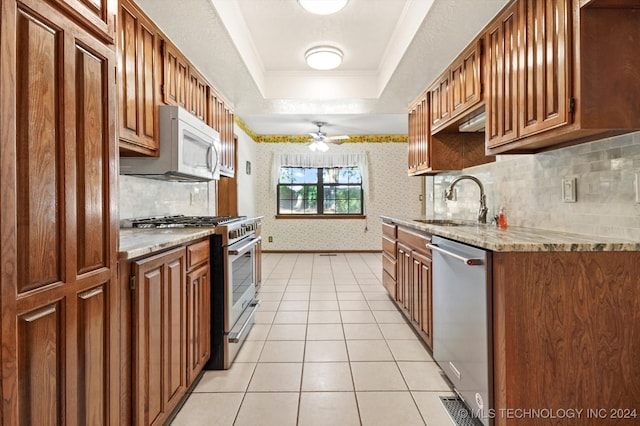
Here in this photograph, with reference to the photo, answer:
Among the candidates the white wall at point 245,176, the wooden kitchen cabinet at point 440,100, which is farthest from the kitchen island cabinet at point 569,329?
the white wall at point 245,176

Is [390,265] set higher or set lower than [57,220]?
lower

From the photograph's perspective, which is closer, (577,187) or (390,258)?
(577,187)

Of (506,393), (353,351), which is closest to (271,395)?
(353,351)

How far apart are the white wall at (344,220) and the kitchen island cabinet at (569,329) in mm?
5780

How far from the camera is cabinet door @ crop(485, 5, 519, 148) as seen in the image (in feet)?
6.48

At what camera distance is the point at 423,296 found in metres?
2.52

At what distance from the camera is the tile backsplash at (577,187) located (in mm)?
1597

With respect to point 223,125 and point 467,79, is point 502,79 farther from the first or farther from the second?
point 223,125

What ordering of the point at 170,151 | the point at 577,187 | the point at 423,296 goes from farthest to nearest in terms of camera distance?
the point at 423,296 → the point at 170,151 → the point at 577,187

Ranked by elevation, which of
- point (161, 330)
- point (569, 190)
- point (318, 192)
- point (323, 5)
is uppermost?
point (323, 5)

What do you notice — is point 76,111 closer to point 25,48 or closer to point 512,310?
point 25,48

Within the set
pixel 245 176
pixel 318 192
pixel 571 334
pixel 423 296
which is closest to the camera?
pixel 571 334

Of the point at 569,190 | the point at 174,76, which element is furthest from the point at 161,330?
the point at 569,190

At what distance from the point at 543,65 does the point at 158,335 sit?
2176mm
